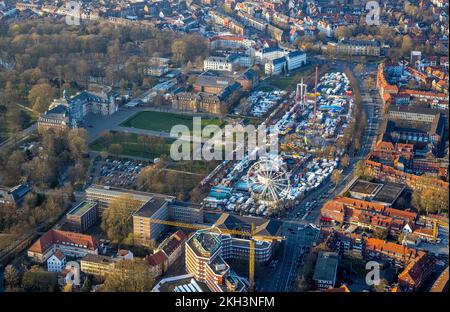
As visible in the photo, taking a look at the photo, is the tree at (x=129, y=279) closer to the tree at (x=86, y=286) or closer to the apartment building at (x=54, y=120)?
the tree at (x=86, y=286)

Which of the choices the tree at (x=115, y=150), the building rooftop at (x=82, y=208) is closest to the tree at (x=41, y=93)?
the tree at (x=115, y=150)

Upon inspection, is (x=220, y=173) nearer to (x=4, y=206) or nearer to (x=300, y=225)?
(x=300, y=225)

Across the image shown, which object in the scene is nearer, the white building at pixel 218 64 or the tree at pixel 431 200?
the tree at pixel 431 200

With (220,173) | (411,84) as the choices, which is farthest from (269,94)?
(220,173)

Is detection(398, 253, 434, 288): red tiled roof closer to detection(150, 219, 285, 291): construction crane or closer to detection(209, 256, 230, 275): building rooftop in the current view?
detection(150, 219, 285, 291): construction crane

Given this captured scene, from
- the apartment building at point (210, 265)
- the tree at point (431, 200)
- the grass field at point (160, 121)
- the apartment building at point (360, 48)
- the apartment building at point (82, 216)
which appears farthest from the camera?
the apartment building at point (360, 48)

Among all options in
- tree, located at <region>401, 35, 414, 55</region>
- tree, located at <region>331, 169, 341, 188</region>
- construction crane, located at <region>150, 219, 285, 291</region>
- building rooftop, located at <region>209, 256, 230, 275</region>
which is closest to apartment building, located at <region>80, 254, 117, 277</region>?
construction crane, located at <region>150, 219, 285, 291</region>

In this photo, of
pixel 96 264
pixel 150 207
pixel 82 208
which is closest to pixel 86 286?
pixel 96 264
